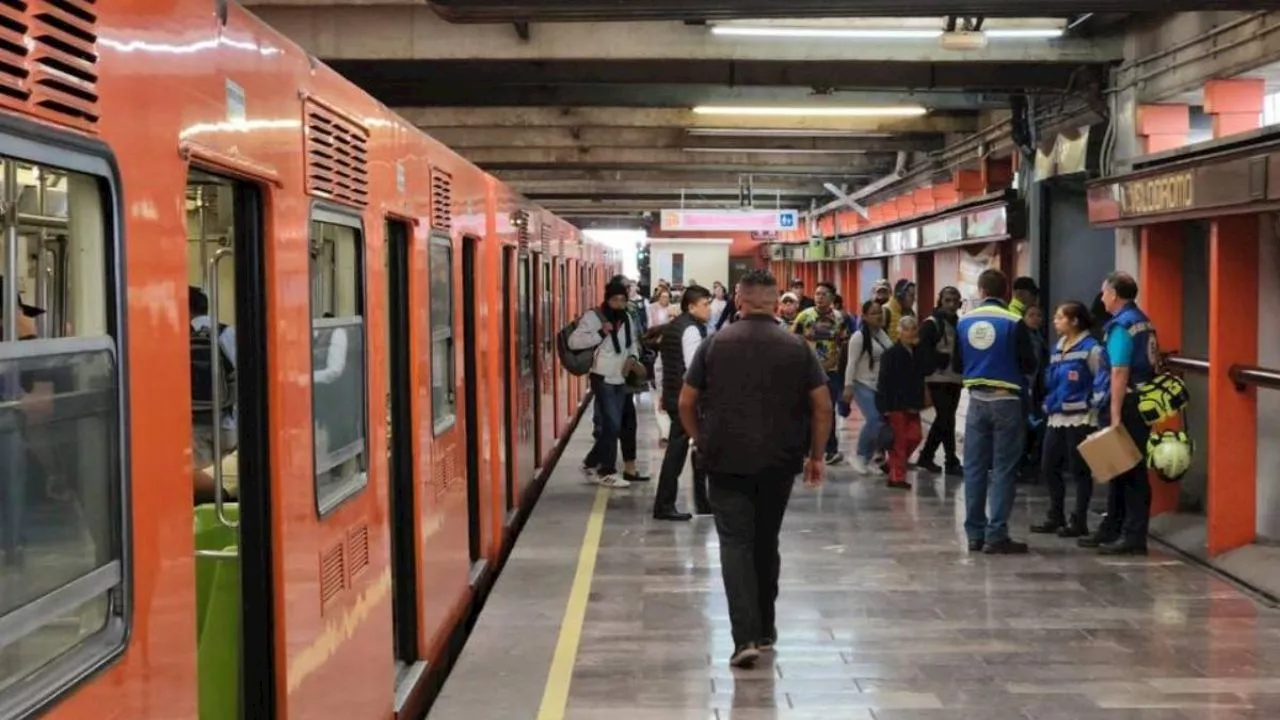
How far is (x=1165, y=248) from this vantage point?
9578 millimetres

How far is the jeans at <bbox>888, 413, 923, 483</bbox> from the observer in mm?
11609

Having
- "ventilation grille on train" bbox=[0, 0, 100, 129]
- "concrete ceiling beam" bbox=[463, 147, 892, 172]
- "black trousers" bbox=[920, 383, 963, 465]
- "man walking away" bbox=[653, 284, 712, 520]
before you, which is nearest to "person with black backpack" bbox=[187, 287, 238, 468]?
"ventilation grille on train" bbox=[0, 0, 100, 129]

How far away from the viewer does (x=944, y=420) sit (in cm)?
1240

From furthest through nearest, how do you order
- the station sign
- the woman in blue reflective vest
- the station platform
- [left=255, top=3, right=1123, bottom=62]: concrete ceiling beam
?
the station sign, [left=255, top=3, right=1123, bottom=62]: concrete ceiling beam, the woman in blue reflective vest, the station platform

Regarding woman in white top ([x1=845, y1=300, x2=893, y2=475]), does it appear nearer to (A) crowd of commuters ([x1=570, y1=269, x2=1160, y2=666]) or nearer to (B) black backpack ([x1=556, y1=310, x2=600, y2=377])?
(A) crowd of commuters ([x1=570, y1=269, x2=1160, y2=666])

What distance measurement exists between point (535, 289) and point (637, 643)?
17.9ft

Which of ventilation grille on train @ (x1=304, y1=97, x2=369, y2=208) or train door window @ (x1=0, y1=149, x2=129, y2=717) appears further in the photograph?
ventilation grille on train @ (x1=304, y1=97, x2=369, y2=208)

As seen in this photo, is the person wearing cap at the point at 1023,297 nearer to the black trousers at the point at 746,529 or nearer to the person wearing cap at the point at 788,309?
the person wearing cap at the point at 788,309

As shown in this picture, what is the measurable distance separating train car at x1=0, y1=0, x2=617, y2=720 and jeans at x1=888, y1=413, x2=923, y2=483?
5.61 m

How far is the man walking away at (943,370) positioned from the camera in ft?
38.5

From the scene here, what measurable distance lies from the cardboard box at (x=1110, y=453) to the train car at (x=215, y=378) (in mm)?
3812

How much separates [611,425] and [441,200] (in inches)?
217

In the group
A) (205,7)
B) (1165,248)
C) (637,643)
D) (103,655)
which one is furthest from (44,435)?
(1165,248)

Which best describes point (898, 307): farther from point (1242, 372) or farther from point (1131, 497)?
point (1242, 372)
